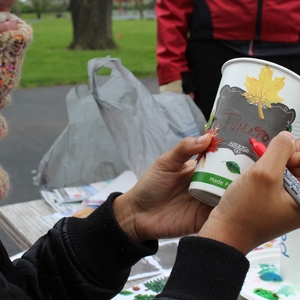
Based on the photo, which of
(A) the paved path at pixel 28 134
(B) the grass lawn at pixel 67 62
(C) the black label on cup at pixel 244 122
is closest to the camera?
(C) the black label on cup at pixel 244 122

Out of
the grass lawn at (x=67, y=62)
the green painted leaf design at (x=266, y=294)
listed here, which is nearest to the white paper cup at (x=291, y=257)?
the green painted leaf design at (x=266, y=294)

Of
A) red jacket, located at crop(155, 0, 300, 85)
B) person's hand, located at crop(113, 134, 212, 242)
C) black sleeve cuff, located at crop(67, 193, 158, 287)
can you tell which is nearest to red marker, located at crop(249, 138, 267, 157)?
person's hand, located at crop(113, 134, 212, 242)

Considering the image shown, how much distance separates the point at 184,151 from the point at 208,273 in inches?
13.5

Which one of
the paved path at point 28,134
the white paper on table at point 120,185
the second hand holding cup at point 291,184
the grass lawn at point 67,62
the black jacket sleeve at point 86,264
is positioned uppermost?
the second hand holding cup at point 291,184

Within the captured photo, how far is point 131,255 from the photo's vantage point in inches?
49.7

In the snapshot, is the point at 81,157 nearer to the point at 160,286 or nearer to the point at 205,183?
the point at 160,286

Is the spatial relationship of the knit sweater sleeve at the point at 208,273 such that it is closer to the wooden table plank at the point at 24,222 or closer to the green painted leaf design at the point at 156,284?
the green painted leaf design at the point at 156,284

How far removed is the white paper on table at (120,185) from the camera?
6.38ft

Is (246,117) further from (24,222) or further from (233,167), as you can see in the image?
(24,222)

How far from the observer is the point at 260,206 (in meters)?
0.90

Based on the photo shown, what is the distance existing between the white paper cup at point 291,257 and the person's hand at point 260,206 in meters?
0.31

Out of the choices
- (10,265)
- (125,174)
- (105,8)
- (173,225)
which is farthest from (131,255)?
(105,8)

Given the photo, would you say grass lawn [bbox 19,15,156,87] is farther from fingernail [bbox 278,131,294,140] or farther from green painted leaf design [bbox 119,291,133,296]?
fingernail [bbox 278,131,294,140]

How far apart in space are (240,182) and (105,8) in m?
13.6
